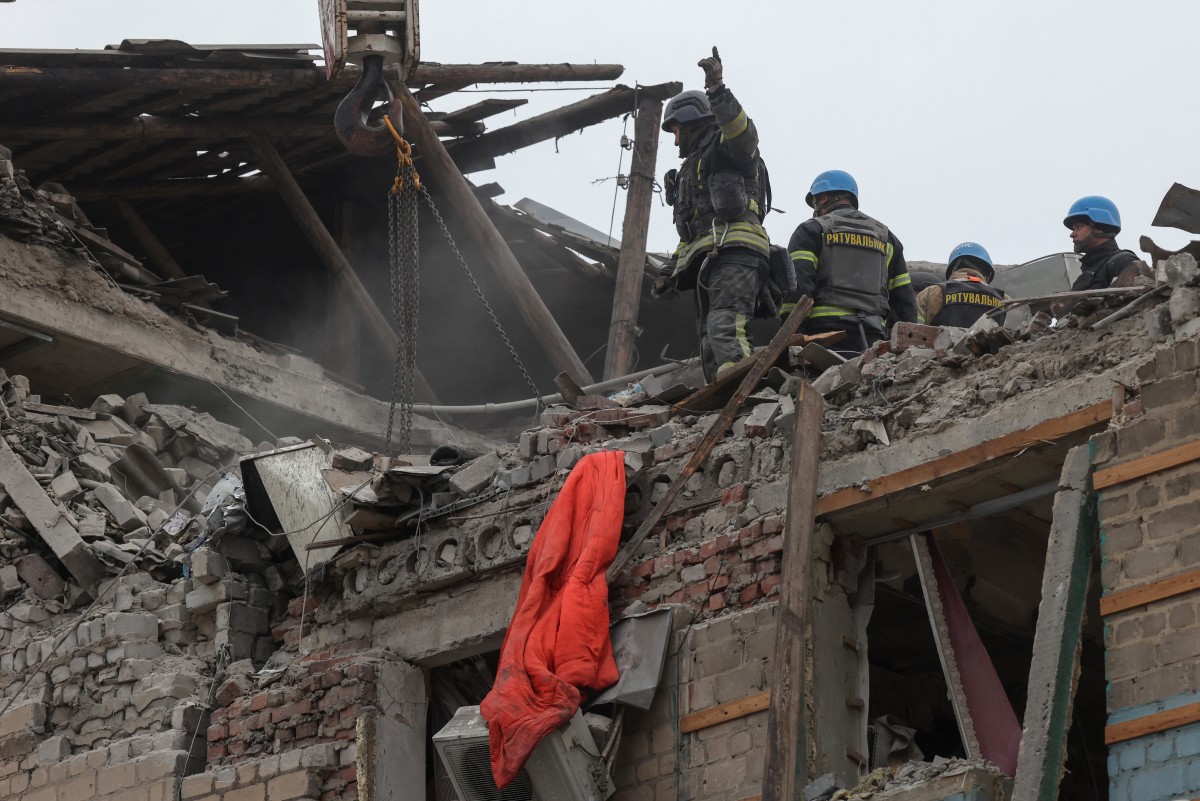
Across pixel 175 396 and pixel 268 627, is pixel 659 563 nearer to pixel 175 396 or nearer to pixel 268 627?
pixel 268 627

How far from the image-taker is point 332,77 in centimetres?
1120

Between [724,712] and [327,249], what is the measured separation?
8.80 m

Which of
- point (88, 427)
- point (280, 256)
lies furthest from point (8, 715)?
point (280, 256)

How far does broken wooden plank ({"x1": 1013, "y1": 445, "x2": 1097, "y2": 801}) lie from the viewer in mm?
6562

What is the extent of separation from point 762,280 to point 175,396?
555 centimetres

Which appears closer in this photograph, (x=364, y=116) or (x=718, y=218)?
(x=718, y=218)

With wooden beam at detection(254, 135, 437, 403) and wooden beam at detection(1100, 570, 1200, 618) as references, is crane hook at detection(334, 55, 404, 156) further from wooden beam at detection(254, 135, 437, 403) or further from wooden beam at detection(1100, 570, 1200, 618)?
wooden beam at detection(1100, 570, 1200, 618)

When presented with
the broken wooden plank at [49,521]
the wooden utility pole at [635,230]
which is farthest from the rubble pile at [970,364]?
the wooden utility pole at [635,230]

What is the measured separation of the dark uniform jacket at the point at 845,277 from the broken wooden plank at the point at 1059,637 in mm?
3225

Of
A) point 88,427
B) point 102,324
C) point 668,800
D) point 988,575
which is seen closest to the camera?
point 668,800

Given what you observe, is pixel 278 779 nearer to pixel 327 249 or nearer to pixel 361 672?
pixel 361 672

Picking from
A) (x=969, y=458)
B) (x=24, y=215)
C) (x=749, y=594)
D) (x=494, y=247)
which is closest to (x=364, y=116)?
(x=24, y=215)

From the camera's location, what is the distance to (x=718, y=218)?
10656 millimetres

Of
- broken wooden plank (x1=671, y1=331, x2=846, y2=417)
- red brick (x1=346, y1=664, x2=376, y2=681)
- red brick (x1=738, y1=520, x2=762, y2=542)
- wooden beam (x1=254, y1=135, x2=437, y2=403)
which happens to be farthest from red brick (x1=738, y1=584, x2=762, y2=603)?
wooden beam (x1=254, y1=135, x2=437, y2=403)
